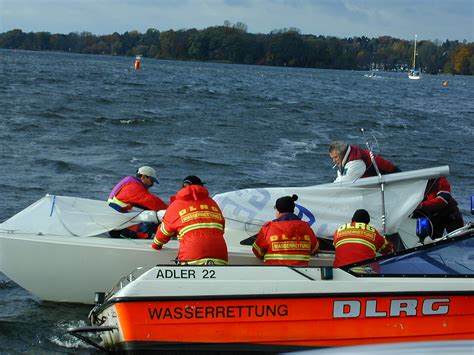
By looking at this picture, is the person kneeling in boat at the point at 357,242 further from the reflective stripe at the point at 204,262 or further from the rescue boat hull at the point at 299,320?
the reflective stripe at the point at 204,262

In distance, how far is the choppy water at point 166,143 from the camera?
13.0 meters

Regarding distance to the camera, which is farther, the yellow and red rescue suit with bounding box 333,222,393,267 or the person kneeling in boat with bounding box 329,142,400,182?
the person kneeling in boat with bounding box 329,142,400,182

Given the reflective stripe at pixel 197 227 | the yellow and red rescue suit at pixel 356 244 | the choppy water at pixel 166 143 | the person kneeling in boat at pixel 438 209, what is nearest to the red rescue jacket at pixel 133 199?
the choppy water at pixel 166 143

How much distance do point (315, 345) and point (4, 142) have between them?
1463cm

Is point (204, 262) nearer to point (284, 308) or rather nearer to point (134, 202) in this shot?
point (284, 308)

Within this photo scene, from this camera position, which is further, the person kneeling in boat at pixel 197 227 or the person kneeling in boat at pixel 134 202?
the person kneeling in boat at pixel 134 202

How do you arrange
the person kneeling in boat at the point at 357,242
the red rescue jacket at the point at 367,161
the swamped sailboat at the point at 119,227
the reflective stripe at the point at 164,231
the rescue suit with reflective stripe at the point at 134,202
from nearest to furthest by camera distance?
the person kneeling in boat at the point at 357,242
the reflective stripe at the point at 164,231
the swamped sailboat at the point at 119,227
the rescue suit with reflective stripe at the point at 134,202
the red rescue jacket at the point at 367,161

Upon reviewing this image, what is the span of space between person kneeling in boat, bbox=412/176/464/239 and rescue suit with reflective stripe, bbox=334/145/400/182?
1.75 ft

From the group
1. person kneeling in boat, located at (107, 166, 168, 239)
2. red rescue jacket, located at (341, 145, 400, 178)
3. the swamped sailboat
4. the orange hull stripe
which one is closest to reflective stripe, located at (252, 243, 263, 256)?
the swamped sailboat

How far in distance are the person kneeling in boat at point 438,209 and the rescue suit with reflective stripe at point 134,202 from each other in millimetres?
2612

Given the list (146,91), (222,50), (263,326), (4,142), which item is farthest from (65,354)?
(222,50)

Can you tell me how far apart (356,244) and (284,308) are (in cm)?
96

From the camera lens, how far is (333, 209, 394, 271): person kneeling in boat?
7316 mm

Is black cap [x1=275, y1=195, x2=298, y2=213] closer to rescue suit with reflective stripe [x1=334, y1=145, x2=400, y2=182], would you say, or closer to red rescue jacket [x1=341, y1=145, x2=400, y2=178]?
rescue suit with reflective stripe [x1=334, y1=145, x2=400, y2=182]
